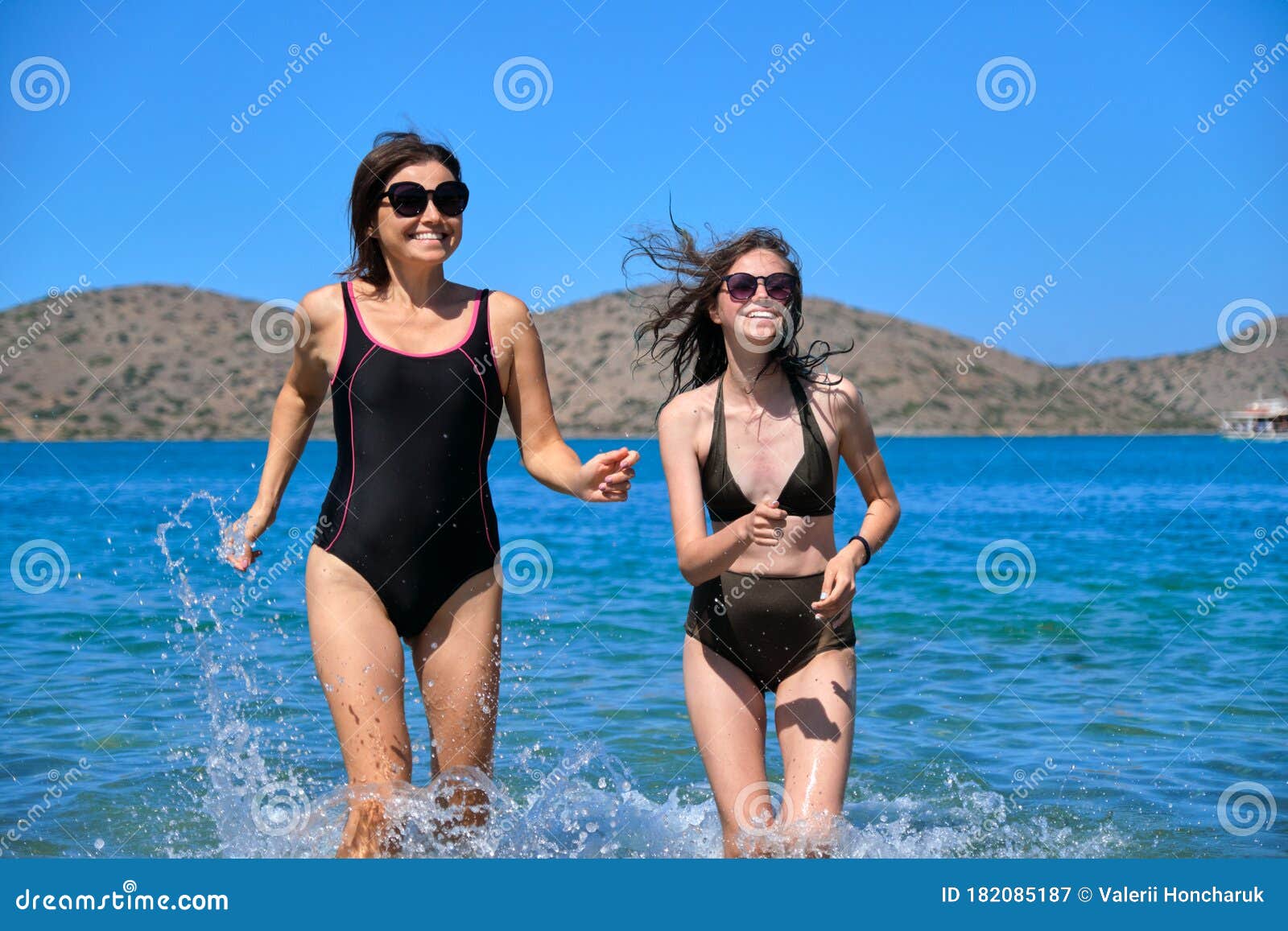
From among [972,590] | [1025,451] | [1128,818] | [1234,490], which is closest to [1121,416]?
[1025,451]

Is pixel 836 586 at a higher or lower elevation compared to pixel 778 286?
lower

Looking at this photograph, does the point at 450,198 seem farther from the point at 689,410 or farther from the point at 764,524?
the point at 764,524

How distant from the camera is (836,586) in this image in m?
3.98

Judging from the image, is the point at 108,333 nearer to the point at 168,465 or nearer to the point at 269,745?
the point at 168,465

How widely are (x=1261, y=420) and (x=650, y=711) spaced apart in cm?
9206

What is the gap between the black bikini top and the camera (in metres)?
4.35

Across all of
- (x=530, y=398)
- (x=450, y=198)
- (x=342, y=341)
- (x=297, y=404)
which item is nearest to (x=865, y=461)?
(x=530, y=398)

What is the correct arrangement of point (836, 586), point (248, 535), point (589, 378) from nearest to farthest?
point (836, 586) < point (248, 535) < point (589, 378)

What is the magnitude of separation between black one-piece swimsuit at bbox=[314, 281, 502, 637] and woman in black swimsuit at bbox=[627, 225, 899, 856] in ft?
2.23

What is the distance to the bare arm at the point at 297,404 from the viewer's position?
14.4 ft

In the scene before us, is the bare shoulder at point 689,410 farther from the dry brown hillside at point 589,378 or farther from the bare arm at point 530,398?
the dry brown hillside at point 589,378

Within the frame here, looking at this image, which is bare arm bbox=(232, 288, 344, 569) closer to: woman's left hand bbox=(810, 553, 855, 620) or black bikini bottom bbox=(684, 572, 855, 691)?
black bikini bottom bbox=(684, 572, 855, 691)

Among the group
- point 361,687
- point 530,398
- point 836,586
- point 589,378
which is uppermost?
point 589,378

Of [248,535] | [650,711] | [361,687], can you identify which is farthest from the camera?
[650,711]
